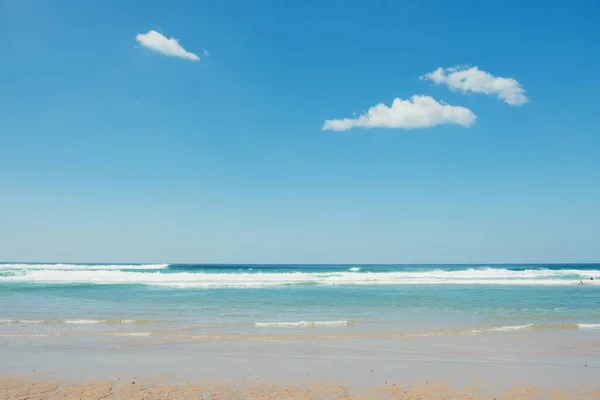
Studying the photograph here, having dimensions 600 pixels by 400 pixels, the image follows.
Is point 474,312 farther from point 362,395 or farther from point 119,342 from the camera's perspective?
point 119,342

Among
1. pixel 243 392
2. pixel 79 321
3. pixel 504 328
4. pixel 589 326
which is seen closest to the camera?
pixel 243 392

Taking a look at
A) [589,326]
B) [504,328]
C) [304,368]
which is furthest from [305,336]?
[589,326]

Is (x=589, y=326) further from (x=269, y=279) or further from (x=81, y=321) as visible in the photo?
(x=269, y=279)

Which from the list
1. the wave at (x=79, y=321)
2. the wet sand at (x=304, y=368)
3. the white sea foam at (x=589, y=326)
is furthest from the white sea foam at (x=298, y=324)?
the white sea foam at (x=589, y=326)

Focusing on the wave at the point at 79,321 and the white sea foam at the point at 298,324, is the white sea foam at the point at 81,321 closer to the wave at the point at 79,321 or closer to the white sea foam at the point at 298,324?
the wave at the point at 79,321

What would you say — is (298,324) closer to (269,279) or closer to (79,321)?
(79,321)

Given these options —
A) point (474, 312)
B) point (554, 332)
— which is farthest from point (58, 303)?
point (554, 332)

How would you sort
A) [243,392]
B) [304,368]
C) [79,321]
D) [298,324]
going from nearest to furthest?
[243,392], [304,368], [298,324], [79,321]

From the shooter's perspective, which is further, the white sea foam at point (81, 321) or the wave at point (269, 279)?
the wave at point (269, 279)

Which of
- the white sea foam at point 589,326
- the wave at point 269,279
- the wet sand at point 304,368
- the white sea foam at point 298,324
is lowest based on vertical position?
the wave at point 269,279

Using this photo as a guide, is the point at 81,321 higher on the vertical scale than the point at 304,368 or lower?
lower

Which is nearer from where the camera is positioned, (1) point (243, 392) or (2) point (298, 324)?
(1) point (243, 392)

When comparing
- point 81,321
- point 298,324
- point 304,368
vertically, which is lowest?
point 81,321

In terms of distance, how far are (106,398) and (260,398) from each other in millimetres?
2273
